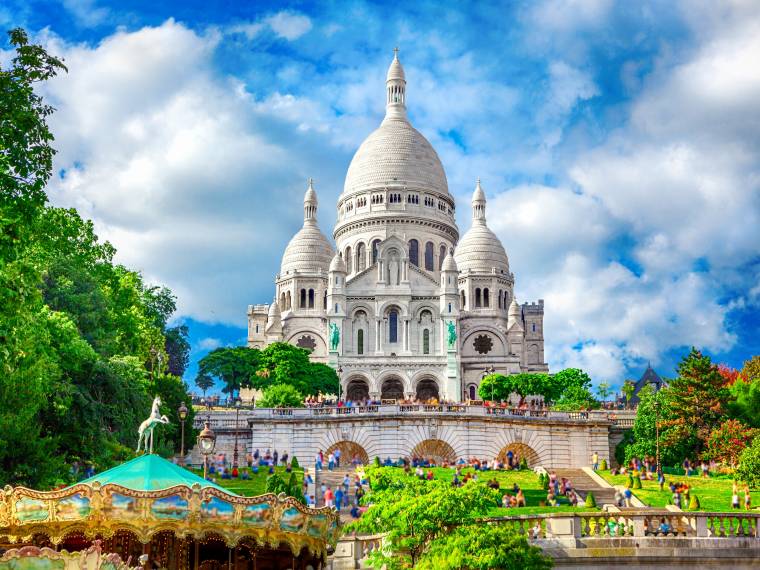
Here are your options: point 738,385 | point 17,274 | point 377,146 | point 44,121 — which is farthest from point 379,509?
point 377,146

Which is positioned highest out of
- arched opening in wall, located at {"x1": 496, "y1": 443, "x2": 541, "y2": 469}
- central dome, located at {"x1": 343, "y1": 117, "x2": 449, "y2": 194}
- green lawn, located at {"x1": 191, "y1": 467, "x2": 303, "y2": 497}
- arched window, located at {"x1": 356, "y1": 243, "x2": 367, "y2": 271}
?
central dome, located at {"x1": 343, "y1": 117, "x2": 449, "y2": 194}

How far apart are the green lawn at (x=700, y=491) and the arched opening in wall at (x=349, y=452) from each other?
1177 cm

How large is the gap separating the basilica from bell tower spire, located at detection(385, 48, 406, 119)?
0.92m

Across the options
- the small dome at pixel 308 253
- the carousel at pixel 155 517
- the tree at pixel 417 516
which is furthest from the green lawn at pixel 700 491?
the small dome at pixel 308 253

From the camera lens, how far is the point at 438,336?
9206 centimetres

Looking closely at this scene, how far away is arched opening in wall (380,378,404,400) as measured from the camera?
297ft

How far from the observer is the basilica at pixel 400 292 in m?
90.7

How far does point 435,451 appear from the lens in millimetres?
59031

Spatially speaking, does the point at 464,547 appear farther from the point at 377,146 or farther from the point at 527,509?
the point at 377,146

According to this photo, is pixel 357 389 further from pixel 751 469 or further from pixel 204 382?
pixel 751 469

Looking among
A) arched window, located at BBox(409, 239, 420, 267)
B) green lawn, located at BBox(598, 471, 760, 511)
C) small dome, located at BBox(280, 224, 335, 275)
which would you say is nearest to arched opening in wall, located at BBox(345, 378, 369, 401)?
small dome, located at BBox(280, 224, 335, 275)

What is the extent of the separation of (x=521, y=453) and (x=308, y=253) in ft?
154

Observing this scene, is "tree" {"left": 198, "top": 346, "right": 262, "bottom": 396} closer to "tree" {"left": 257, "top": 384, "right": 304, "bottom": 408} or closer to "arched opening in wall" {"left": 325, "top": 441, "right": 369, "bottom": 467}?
"tree" {"left": 257, "top": 384, "right": 304, "bottom": 408}

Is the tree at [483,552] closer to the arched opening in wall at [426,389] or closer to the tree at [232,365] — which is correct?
the tree at [232,365]
